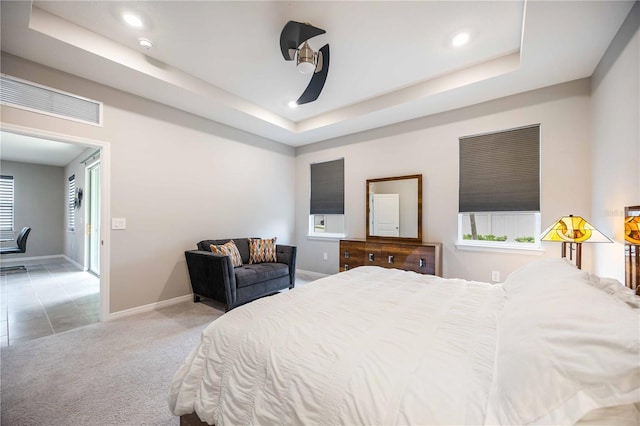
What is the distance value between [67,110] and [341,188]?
3946mm

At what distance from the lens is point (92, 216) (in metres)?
5.72

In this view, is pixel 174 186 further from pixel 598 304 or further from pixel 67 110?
pixel 598 304

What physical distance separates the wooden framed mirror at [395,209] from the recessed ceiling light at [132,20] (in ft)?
11.8

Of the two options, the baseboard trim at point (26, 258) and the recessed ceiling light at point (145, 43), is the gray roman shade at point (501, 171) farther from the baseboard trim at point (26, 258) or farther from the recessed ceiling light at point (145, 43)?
the baseboard trim at point (26, 258)

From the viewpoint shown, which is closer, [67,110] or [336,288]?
[336,288]

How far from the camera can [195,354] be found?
140 cm

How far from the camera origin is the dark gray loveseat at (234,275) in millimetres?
3283

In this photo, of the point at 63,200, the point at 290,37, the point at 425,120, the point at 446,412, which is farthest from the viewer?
the point at 63,200

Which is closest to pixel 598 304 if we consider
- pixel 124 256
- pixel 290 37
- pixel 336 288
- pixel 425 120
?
pixel 336 288

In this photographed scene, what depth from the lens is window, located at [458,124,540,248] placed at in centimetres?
334

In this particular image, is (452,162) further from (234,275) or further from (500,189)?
(234,275)

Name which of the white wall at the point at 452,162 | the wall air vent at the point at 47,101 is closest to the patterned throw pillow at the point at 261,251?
the white wall at the point at 452,162

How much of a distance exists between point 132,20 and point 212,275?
109 inches

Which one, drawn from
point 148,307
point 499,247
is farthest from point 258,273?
point 499,247
